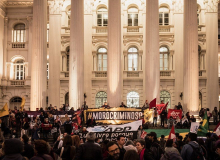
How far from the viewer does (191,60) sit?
39219 mm

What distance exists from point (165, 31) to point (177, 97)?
29.4 feet

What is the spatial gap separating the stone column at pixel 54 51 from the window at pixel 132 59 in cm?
937

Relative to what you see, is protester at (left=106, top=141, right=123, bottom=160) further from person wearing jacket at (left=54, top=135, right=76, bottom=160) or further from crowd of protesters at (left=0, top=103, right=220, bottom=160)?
person wearing jacket at (left=54, top=135, right=76, bottom=160)

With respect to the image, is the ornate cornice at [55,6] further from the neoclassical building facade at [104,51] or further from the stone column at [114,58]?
the stone column at [114,58]

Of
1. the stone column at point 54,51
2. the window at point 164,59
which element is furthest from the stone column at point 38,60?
the window at point 164,59

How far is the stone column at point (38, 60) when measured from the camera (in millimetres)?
39916

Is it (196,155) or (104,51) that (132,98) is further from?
(196,155)

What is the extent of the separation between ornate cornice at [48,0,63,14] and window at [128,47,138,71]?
35.3 feet

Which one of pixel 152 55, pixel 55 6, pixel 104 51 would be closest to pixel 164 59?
pixel 104 51

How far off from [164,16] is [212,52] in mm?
8057

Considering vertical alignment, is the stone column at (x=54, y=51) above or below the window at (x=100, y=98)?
above

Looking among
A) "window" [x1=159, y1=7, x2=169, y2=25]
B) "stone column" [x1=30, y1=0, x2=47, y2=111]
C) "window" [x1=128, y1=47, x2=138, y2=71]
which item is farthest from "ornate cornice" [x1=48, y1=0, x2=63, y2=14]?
"window" [x1=159, y1=7, x2=169, y2=25]

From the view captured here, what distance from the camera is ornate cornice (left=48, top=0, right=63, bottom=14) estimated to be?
50000 mm

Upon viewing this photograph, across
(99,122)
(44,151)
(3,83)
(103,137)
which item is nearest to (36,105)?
(99,122)
